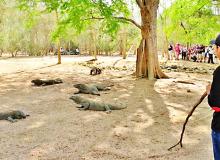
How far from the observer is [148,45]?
15766mm

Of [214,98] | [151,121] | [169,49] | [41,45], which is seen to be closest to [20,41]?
[41,45]

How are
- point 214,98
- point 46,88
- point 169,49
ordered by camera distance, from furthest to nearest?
point 169,49
point 46,88
point 214,98

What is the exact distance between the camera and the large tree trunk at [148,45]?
51.7 feet

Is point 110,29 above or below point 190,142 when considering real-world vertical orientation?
above

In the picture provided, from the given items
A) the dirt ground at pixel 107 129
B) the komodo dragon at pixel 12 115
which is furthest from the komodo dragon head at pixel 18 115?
the dirt ground at pixel 107 129

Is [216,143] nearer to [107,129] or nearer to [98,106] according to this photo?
[107,129]

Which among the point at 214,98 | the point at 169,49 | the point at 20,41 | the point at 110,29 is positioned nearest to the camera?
the point at 214,98

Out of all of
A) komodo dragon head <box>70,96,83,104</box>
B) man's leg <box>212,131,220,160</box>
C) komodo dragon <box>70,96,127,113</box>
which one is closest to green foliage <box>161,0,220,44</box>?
komodo dragon head <box>70,96,83,104</box>

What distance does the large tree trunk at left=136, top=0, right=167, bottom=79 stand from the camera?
1575 centimetres

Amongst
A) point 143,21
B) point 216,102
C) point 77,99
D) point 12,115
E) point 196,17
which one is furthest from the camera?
point 196,17

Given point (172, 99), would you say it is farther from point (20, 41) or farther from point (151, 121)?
point (20, 41)

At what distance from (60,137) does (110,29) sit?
999cm

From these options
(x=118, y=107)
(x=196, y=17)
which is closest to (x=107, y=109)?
(x=118, y=107)

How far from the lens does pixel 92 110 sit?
960 cm
